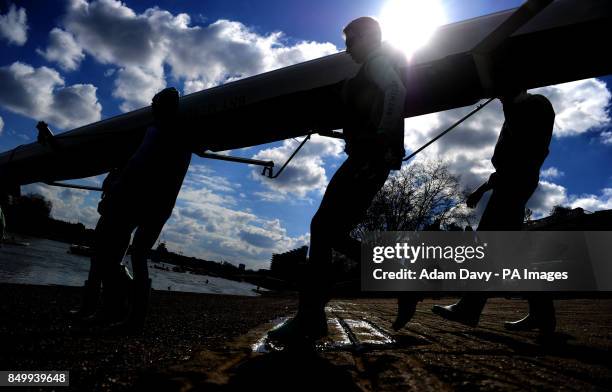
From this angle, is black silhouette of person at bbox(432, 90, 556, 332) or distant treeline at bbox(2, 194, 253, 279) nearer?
black silhouette of person at bbox(432, 90, 556, 332)

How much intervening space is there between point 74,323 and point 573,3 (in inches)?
179

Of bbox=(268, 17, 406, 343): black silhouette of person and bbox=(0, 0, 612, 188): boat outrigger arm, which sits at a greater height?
bbox=(0, 0, 612, 188): boat outrigger arm

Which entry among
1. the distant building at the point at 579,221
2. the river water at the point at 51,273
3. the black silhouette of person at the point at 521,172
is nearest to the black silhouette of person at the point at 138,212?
the black silhouette of person at the point at 521,172

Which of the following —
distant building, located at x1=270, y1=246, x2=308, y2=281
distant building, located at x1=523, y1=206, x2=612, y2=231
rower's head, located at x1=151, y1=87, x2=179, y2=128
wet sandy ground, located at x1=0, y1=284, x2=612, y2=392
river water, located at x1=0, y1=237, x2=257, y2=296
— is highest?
distant building, located at x1=523, y1=206, x2=612, y2=231

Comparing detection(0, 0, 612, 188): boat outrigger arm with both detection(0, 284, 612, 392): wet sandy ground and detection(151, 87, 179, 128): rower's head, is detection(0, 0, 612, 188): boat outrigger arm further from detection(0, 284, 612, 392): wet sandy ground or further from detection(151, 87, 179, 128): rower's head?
detection(0, 284, 612, 392): wet sandy ground

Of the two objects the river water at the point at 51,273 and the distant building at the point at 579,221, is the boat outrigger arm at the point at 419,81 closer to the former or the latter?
the river water at the point at 51,273

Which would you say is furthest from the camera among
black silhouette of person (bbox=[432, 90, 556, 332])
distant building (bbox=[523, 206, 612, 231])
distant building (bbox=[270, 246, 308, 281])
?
distant building (bbox=[523, 206, 612, 231])

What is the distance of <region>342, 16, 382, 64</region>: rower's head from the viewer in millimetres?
2135

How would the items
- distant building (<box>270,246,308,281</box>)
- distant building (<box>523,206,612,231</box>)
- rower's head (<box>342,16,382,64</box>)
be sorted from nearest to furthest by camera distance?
rower's head (<box>342,16,382,64</box>) < distant building (<box>270,246,308,281</box>) < distant building (<box>523,206,612,231</box>)

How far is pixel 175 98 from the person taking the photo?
102 inches

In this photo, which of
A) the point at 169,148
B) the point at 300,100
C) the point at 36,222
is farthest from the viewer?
the point at 36,222

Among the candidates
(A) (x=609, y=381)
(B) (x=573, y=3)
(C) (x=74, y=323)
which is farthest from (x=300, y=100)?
(A) (x=609, y=381)

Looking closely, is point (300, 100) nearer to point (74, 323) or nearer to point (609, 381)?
point (74, 323)

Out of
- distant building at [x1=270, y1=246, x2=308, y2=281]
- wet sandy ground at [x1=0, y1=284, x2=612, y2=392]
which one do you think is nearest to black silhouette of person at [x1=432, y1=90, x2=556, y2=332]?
wet sandy ground at [x1=0, y1=284, x2=612, y2=392]
